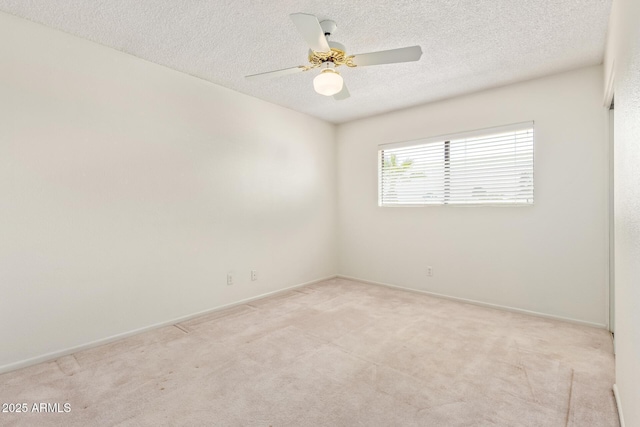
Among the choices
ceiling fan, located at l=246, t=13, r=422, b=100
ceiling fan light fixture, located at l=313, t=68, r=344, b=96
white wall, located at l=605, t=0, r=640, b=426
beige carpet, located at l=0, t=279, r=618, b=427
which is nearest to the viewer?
white wall, located at l=605, t=0, r=640, b=426

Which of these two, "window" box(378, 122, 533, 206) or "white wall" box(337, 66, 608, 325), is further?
"window" box(378, 122, 533, 206)

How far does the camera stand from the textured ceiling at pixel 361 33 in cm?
212

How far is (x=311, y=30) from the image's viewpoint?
6.23 ft

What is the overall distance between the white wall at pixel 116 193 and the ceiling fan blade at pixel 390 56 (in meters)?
1.93

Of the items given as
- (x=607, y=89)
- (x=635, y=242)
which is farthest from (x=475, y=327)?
(x=607, y=89)

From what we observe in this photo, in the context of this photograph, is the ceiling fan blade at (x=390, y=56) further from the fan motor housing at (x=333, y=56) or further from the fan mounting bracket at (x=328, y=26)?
the fan mounting bracket at (x=328, y=26)

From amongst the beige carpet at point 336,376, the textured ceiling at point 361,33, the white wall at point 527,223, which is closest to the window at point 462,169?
the white wall at point 527,223

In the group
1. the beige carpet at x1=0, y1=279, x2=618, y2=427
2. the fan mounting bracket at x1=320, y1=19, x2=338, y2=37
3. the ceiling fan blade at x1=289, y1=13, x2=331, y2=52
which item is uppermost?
the fan mounting bracket at x1=320, y1=19, x2=338, y2=37

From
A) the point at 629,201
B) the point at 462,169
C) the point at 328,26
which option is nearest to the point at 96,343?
A: the point at 328,26

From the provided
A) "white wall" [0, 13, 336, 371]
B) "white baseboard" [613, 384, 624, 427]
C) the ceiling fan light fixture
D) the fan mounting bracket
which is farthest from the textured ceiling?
"white baseboard" [613, 384, 624, 427]

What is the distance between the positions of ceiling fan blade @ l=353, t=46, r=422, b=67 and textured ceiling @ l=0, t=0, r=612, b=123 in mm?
291

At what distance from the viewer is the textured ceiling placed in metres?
2.12

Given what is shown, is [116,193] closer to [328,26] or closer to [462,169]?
[328,26]

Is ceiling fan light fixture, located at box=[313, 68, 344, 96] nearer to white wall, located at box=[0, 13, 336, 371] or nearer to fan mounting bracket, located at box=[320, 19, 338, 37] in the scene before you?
fan mounting bracket, located at box=[320, 19, 338, 37]
